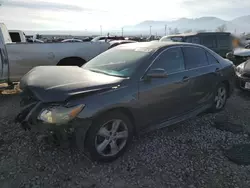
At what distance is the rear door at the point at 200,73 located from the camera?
427 cm

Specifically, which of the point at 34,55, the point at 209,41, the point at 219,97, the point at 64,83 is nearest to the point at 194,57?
the point at 219,97

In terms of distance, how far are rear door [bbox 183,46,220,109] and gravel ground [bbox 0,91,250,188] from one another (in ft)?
2.14

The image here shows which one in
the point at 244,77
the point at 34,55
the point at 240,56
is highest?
the point at 34,55

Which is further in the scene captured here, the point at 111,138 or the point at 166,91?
the point at 166,91

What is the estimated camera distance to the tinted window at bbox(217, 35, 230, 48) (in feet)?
35.1

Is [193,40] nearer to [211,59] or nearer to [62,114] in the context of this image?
[211,59]

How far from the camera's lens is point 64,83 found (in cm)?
313

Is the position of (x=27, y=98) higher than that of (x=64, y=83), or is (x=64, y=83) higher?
(x=64, y=83)

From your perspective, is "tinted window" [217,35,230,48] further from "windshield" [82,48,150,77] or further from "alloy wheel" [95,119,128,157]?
"alloy wheel" [95,119,128,157]

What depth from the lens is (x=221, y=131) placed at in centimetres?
435

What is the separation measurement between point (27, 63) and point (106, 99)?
3979 millimetres

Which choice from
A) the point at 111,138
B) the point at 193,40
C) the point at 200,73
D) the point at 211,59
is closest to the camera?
the point at 111,138

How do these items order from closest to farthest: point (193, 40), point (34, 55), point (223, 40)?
point (34, 55)
point (193, 40)
point (223, 40)

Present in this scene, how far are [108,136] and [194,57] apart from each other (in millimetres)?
2308
